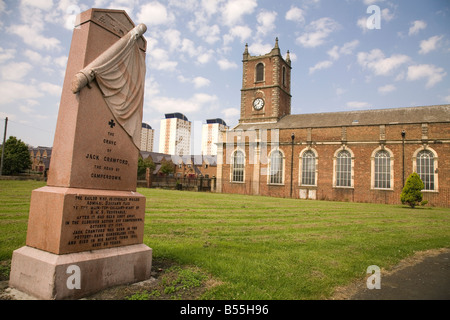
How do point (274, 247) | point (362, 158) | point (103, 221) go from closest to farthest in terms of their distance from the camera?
1. point (103, 221)
2. point (274, 247)
3. point (362, 158)

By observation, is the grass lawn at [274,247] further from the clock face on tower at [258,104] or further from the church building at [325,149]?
the clock face on tower at [258,104]

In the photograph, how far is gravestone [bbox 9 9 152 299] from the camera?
→ 347 cm

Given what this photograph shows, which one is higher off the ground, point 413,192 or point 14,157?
point 14,157

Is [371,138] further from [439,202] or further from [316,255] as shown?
[316,255]

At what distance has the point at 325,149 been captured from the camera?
27.5 m

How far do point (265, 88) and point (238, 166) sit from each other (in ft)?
35.4

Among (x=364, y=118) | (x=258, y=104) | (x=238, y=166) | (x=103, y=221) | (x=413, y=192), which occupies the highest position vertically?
(x=258, y=104)

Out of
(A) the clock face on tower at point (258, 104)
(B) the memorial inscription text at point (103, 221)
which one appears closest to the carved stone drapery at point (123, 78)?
(B) the memorial inscription text at point (103, 221)

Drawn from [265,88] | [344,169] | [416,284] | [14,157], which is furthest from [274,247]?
[14,157]

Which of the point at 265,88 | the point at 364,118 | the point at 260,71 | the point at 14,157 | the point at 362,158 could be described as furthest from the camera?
the point at 14,157

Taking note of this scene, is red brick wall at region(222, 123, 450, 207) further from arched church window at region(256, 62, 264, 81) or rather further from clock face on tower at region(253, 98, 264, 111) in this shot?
arched church window at region(256, 62, 264, 81)

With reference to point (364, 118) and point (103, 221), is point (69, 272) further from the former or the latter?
point (364, 118)

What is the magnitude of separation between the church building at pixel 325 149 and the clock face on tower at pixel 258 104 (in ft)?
0.33
